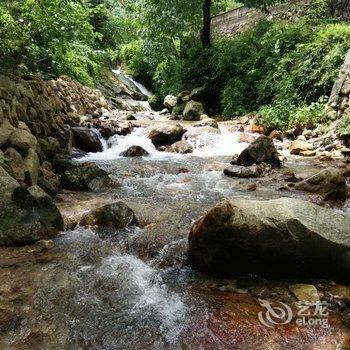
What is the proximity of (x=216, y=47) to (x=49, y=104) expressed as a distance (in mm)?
9963

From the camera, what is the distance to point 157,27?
667 inches

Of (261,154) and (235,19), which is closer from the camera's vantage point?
(261,154)

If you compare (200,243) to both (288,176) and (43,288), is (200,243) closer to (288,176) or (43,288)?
(43,288)

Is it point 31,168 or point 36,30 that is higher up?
point 36,30

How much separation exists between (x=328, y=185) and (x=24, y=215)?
4.63 meters

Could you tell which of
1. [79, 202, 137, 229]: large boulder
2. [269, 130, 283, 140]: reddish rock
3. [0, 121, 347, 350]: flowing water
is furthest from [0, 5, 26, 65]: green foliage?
[269, 130, 283, 140]: reddish rock

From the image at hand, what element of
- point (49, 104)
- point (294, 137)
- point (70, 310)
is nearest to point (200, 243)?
point (70, 310)

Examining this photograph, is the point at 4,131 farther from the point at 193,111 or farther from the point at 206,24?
the point at 206,24

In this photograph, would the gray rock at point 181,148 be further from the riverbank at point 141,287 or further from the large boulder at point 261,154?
the riverbank at point 141,287

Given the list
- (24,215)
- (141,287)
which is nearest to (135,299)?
(141,287)

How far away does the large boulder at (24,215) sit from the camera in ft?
13.4

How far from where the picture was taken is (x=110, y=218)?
184 inches

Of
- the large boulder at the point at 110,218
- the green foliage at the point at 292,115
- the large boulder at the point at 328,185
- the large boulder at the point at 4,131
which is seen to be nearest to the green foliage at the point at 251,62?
the green foliage at the point at 292,115

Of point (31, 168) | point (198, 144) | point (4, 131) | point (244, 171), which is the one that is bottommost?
point (198, 144)
